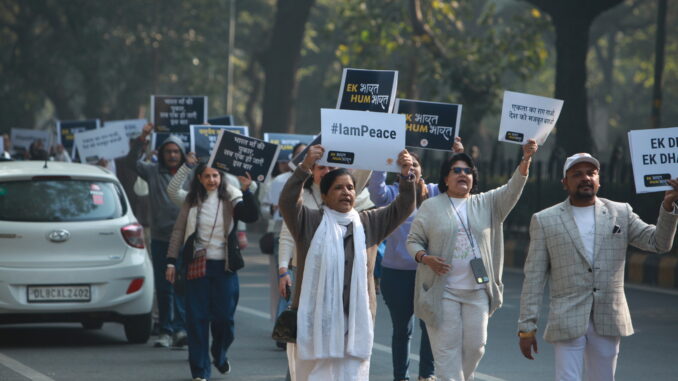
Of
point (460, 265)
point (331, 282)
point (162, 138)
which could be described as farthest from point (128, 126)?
point (331, 282)

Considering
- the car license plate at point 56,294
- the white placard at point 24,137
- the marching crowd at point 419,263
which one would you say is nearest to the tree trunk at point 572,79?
the white placard at point 24,137

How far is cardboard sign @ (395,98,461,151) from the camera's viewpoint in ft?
27.2

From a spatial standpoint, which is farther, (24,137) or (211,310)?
(24,137)

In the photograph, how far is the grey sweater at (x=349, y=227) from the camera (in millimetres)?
6133

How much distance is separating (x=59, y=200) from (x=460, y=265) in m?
4.32

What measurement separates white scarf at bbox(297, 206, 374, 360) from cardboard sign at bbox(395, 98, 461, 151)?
227 cm

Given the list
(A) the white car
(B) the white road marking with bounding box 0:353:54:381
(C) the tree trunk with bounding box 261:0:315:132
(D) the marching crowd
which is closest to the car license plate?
(A) the white car

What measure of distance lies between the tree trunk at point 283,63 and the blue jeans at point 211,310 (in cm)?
1872

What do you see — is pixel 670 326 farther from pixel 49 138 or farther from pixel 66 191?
pixel 49 138

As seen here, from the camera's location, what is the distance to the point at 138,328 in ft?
33.8

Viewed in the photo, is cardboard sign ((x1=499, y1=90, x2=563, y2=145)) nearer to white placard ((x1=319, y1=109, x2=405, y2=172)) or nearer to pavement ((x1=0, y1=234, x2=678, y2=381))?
white placard ((x1=319, y1=109, x2=405, y2=172))

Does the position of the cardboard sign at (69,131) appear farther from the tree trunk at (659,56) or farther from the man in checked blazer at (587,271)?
the man in checked blazer at (587,271)

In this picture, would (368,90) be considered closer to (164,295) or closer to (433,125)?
(433,125)

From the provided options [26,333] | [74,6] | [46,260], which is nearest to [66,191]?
[46,260]
